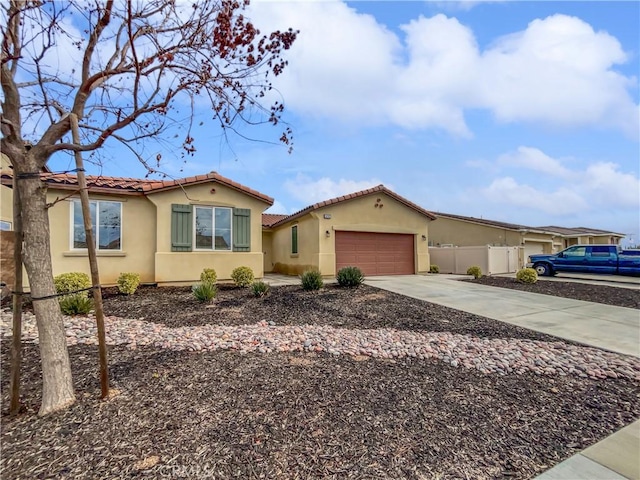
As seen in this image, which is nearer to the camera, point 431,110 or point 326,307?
point 326,307

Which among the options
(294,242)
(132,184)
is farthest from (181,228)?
(294,242)

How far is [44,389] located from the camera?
3109mm

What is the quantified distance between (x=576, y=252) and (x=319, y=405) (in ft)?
A: 68.2

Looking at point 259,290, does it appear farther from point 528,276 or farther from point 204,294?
point 528,276

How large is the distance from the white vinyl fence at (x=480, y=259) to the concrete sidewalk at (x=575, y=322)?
7199 mm

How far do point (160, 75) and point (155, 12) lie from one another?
2.61 ft

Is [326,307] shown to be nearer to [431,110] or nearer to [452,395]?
[452,395]

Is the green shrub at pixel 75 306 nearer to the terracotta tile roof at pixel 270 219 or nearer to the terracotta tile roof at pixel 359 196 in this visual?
the terracotta tile roof at pixel 359 196

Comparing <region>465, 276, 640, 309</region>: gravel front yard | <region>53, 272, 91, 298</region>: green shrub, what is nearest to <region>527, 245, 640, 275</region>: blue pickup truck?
<region>465, 276, 640, 309</region>: gravel front yard

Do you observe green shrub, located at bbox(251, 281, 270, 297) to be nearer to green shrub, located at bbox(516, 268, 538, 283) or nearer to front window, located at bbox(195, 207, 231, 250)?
front window, located at bbox(195, 207, 231, 250)

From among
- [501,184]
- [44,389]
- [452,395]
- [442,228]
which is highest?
[501,184]

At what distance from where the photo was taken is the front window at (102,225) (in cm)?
1055

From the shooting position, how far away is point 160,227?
36.8 feet

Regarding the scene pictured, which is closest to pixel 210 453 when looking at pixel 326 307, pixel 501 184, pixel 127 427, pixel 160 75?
pixel 127 427
